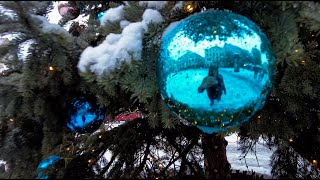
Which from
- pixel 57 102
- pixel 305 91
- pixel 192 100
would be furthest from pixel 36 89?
pixel 305 91

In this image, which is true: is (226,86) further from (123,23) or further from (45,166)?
(45,166)

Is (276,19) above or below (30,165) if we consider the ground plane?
above

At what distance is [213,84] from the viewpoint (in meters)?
0.64

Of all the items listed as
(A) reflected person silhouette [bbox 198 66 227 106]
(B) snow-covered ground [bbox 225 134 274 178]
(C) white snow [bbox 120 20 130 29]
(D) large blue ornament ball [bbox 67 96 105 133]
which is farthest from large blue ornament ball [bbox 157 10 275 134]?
(B) snow-covered ground [bbox 225 134 274 178]

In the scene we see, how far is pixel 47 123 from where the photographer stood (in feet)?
3.11

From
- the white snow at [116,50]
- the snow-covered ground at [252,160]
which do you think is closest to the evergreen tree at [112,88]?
the white snow at [116,50]

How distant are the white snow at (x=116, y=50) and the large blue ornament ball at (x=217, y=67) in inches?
3.5

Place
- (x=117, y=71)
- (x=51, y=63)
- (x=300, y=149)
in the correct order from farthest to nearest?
1. (x=300, y=149)
2. (x=51, y=63)
3. (x=117, y=71)

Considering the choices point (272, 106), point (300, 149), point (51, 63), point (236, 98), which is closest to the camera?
point (236, 98)

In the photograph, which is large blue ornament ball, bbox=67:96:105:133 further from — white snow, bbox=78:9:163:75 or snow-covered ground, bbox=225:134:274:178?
snow-covered ground, bbox=225:134:274:178

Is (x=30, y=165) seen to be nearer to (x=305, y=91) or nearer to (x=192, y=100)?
(x=192, y=100)

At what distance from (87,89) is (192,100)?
1.33 feet

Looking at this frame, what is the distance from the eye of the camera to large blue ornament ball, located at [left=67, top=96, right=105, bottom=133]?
0.98 metres

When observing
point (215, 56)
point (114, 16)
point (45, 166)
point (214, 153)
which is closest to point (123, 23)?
point (114, 16)
